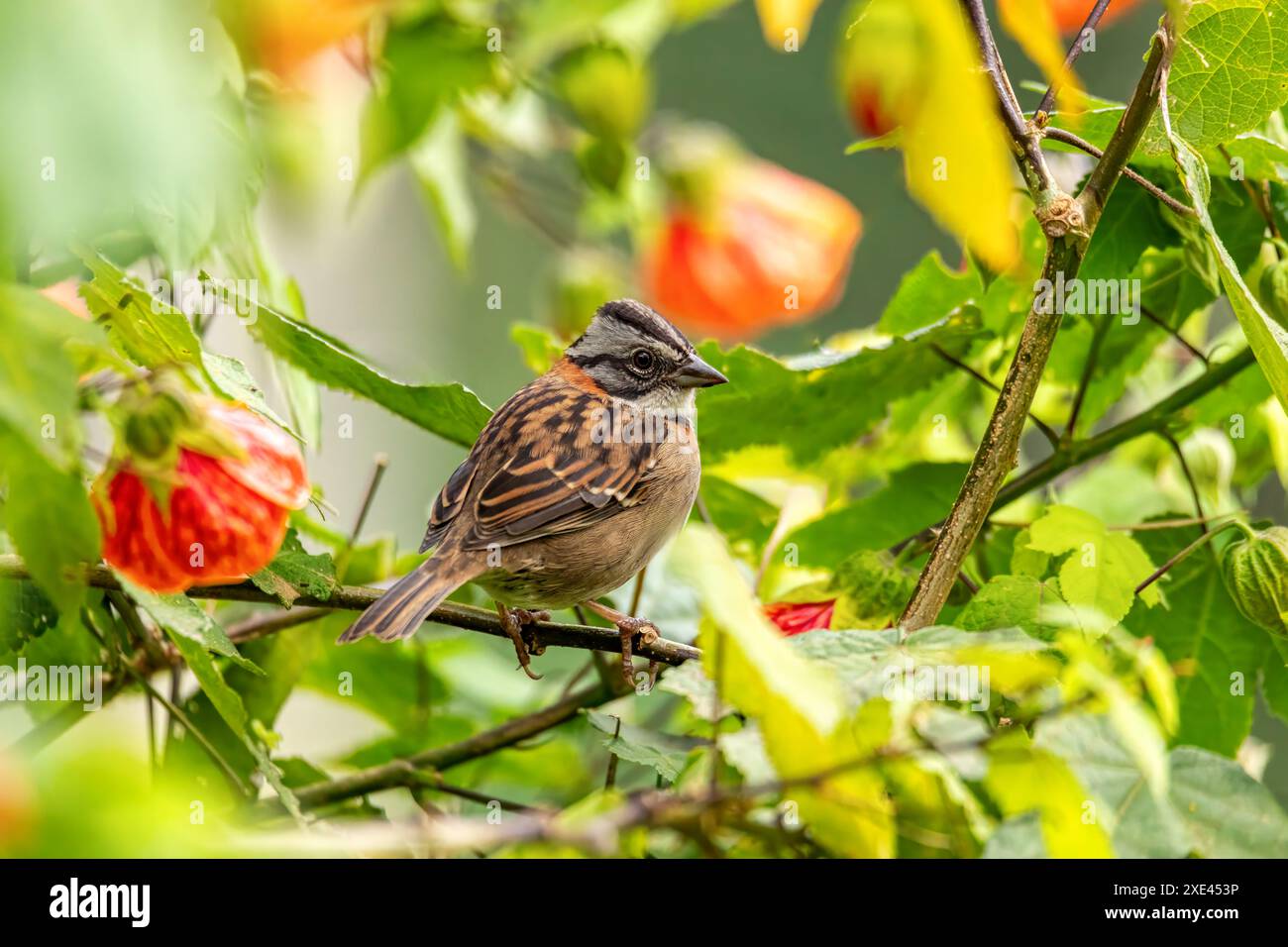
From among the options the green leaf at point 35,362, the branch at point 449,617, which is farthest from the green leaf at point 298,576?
the green leaf at point 35,362

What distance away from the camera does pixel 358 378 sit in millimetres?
1821

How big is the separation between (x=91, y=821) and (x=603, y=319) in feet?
7.11

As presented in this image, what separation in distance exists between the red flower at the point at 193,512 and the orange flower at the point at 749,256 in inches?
58.7

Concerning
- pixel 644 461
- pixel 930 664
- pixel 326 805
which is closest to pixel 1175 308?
pixel 644 461

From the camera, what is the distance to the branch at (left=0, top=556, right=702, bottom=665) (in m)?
1.66

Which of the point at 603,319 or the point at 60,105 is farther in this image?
the point at 603,319

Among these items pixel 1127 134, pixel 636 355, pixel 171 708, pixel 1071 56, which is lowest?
pixel 171 708

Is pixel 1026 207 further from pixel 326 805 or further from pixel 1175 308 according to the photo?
pixel 326 805

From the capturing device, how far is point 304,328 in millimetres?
1735

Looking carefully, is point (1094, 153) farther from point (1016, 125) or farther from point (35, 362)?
point (35, 362)

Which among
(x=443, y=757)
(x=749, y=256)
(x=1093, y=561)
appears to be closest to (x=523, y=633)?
(x=443, y=757)

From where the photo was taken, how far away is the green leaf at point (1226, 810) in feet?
4.15

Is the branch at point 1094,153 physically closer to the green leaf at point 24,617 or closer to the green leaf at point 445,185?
the green leaf at point 24,617

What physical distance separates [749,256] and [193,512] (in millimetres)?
1643
